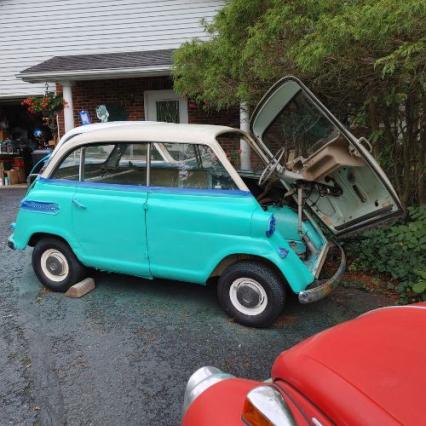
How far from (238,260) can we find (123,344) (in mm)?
1189

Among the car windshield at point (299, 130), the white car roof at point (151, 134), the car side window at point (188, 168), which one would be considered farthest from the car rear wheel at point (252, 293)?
the car windshield at point (299, 130)

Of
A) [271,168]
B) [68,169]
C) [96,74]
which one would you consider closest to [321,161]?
[271,168]

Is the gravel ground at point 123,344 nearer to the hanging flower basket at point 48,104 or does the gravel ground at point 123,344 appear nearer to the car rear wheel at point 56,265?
the car rear wheel at point 56,265

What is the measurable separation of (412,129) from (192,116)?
604 cm

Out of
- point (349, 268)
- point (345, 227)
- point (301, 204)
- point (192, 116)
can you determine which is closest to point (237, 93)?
point (301, 204)

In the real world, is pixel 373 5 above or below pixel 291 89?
above

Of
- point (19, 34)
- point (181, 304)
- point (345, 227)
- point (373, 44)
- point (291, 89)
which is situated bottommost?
point (181, 304)

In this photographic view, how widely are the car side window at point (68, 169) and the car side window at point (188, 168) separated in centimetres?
87

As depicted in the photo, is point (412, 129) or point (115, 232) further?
point (412, 129)

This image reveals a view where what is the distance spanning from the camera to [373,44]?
3.49m

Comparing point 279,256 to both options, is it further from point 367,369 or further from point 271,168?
point 367,369

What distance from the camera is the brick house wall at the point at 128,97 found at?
1017 cm

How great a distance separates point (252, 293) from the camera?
3.66 meters

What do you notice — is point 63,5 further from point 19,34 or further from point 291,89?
point 291,89
